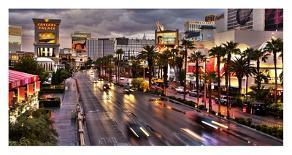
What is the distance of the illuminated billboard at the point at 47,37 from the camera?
164 meters

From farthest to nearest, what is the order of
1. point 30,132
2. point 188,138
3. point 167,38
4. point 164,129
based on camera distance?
point 167,38 → point 164,129 → point 188,138 → point 30,132

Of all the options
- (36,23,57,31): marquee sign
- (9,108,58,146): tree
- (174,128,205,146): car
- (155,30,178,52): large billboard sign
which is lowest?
(174,128,205,146): car

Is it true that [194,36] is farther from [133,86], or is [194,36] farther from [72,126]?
[72,126]

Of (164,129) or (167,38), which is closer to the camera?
(164,129)

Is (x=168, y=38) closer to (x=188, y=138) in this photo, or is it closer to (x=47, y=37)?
(x=47, y=37)

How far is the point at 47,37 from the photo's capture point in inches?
6476

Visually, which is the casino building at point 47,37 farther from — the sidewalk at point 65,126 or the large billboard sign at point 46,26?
the sidewalk at point 65,126

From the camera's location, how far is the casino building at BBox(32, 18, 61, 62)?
16012cm

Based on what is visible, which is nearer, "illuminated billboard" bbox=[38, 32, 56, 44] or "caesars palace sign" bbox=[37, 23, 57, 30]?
"illuminated billboard" bbox=[38, 32, 56, 44]

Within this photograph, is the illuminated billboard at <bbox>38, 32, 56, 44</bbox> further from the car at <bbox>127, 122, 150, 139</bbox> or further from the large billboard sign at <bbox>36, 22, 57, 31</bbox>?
the car at <bbox>127, 122, 150, 139</bbox>

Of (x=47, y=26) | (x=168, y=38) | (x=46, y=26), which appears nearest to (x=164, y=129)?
(x=168, y=38)

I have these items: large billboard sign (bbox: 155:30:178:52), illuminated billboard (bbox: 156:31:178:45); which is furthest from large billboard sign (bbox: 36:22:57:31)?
illuminated billboard (bbox: 156:31:178:45)
